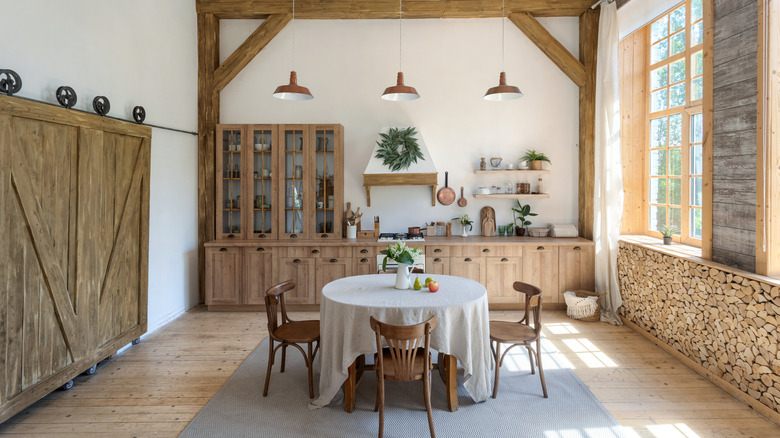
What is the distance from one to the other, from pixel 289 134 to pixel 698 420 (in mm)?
5144

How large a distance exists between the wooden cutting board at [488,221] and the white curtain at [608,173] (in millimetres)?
1317

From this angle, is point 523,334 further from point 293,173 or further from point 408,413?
point 293,173

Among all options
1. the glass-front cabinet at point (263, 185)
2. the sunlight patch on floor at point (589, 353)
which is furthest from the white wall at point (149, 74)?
the sunlight patch on floor at point (589, 353)

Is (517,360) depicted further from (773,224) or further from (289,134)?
(289,134)

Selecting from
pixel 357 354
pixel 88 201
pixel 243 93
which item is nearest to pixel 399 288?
pixel 357 354

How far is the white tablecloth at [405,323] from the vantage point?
3037 millimetres

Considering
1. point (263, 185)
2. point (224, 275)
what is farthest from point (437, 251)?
point (224, 275)

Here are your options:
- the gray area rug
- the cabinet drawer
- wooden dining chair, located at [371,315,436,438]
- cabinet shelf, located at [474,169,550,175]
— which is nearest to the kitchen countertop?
the cabinet drawer

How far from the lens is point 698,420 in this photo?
3.00 meters

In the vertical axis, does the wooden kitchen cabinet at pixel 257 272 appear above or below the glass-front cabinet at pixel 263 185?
below

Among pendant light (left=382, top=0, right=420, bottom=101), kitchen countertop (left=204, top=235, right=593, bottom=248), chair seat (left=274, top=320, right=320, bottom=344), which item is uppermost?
pendant light (left=382, top=0, right=420, bottom=101)

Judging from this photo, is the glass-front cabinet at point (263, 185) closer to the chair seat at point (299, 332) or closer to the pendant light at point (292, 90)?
the pendant light at point (292, 90)

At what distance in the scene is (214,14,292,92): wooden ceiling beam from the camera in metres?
5.95

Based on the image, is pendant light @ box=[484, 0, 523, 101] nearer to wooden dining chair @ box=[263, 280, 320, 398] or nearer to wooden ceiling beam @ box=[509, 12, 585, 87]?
wooden ceiling beam @ box=[509, 12, 585, 87]
